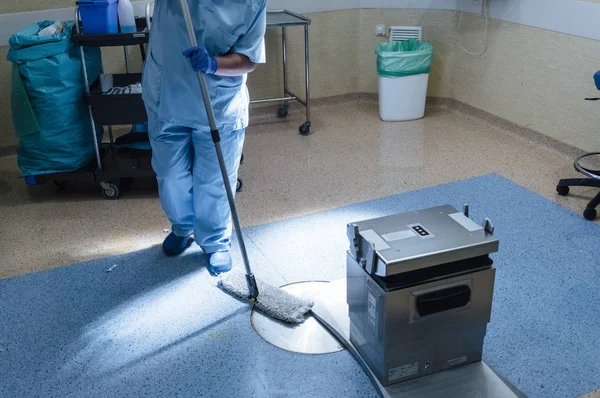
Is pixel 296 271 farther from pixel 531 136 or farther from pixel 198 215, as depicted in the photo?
pixel 531 136

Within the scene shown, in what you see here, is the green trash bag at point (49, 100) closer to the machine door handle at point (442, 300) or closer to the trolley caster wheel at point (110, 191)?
the trolley caster wheel at point (110, 191)

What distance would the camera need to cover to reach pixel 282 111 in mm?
4180

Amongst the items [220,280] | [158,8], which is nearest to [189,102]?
[158,8]

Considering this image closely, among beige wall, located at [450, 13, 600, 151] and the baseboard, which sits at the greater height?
beige wall, located at [450, 13, 600, 151]

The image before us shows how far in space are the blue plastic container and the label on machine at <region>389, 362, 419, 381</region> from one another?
2.04 m

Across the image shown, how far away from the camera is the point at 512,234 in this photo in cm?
260

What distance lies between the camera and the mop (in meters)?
2.04

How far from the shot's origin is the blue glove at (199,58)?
1915 millimetres

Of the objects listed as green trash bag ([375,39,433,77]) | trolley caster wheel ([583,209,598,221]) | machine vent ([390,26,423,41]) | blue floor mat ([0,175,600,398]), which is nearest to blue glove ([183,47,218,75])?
blue floor mat ([0,175,600,398])

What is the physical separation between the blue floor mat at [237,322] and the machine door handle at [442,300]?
35cm

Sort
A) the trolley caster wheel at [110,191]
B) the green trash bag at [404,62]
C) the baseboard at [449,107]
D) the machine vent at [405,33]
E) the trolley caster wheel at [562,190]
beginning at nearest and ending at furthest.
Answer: the trolley caster wheel at [562,190]
the trolley caster wheel at [110,191]
the baseboard at [449,107]
the green trash bag at [404,62]
the machine vent at [405,33]

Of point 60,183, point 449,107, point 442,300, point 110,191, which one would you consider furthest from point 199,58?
point 449,107

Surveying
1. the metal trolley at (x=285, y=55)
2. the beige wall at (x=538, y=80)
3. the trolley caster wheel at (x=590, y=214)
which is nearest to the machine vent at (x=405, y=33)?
the beige wall at (x=538, y=80)

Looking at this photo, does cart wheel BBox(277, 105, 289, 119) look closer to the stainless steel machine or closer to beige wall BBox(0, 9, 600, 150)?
beige wall BBox(0, 9, 600, 150)
